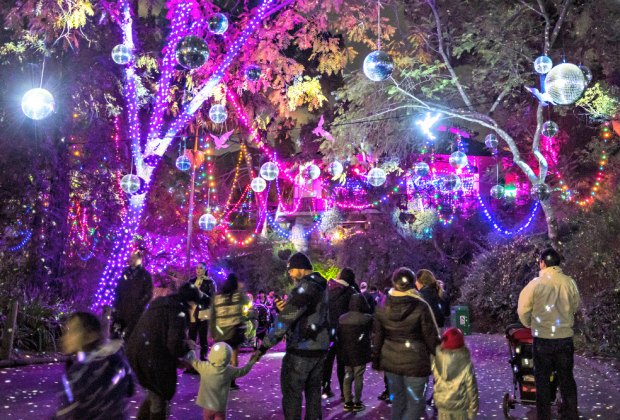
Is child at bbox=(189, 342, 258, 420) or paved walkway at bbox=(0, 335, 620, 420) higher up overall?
child at bbox=(189, 342, 258, 420)

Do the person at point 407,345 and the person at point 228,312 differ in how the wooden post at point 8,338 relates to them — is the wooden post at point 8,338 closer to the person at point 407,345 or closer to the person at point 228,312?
the person at point 228,312

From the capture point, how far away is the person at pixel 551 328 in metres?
7.01

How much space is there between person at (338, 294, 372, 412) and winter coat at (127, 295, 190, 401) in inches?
138

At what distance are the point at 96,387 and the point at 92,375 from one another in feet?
0.25

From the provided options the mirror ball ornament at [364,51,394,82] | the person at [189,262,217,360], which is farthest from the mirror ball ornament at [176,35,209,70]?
the person at [189,262,217,360]

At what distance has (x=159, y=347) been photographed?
5.43m

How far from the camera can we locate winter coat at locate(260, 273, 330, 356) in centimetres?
611

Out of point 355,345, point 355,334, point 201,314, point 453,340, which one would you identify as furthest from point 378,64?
point 453,340

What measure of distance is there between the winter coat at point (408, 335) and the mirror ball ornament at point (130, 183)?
34.7ft

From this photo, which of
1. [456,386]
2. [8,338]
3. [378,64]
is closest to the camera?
[456,386]

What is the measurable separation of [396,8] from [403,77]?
240 cm

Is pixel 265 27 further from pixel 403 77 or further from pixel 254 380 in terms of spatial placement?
pixel 254 380

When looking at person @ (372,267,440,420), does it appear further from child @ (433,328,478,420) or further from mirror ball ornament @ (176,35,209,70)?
mirror ball ornament @ (176,35,209,70)

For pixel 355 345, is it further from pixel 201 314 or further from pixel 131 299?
pixel 201 314
